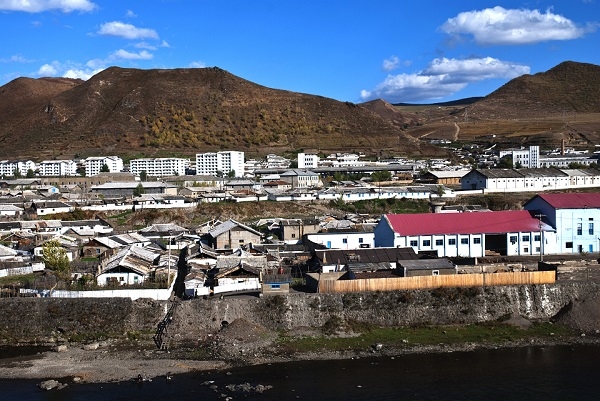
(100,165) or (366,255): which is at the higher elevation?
(100,165)

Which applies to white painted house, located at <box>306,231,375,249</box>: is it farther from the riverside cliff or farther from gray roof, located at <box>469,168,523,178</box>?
gray roof, located at <box>469,168,523,178</box>

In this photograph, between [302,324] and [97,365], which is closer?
[97,365]

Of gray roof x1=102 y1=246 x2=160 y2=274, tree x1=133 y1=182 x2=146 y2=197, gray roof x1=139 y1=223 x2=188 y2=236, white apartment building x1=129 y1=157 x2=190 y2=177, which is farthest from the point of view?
white apartment building x1=129 y1=157 x2=190 y2=177

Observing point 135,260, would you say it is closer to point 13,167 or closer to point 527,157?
point 527,157

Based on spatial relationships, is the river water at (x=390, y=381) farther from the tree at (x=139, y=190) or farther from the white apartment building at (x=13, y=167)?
the white apartment building at (x=13, y=167)

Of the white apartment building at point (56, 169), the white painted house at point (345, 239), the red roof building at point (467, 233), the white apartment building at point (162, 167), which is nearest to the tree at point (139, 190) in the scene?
the white apartment building at point (162, 167)

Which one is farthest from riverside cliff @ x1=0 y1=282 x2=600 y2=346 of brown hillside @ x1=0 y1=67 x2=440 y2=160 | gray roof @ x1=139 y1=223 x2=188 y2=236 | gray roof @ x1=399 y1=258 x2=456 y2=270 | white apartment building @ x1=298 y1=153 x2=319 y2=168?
brown hillside @ x1=0 y1=67 x2=440 y2=160

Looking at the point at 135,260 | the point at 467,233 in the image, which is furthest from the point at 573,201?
the point at 135,260
